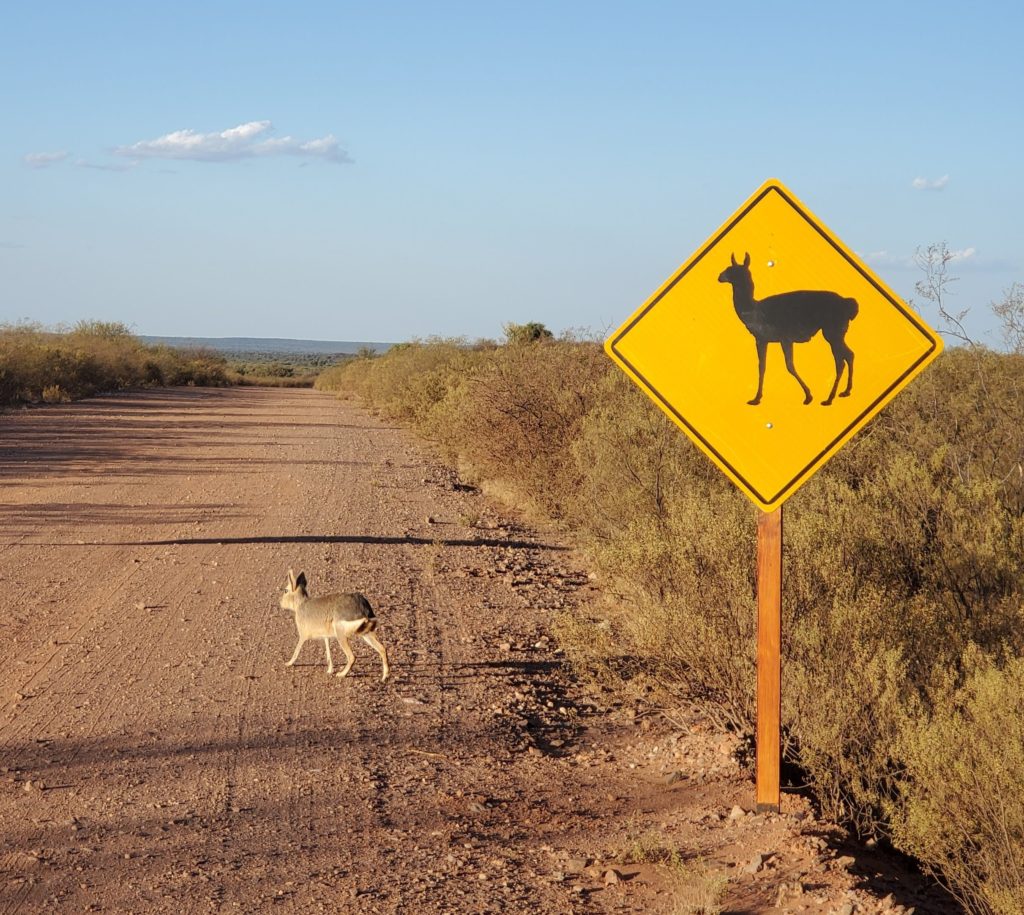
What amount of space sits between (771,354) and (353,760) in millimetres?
3277

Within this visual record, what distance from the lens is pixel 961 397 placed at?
11.8 m

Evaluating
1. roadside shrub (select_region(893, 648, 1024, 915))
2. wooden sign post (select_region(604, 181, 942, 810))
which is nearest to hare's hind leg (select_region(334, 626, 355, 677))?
wooden sign post (select_region(604, 181, 942, 810))

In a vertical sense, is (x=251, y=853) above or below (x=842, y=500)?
below

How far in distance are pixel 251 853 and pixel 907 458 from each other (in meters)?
5.44

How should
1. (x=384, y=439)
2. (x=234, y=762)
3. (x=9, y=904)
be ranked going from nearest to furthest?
(x=9, y=904)
(x=234, y=762)
(x=384, y=439)

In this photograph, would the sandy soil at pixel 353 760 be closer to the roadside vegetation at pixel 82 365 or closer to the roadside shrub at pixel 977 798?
the roadside shrub at pixel 977 798

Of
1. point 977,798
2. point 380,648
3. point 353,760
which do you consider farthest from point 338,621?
point 977,798

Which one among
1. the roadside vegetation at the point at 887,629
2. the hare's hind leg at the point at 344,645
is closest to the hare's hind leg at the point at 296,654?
the hare's hind leg at the point at 344,645

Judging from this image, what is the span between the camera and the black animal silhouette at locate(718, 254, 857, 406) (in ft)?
18.6

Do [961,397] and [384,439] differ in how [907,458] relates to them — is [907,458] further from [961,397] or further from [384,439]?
[384,439]

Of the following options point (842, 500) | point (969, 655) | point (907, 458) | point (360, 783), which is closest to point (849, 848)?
point (969, 655)

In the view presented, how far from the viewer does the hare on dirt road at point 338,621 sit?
8625mm

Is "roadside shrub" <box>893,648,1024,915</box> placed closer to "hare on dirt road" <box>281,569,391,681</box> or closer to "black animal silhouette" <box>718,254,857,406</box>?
"black animal silhouette" <box>718,254,857,406</box>

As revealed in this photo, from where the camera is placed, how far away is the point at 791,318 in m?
5.71
